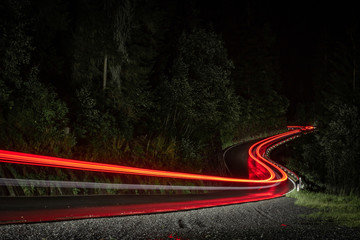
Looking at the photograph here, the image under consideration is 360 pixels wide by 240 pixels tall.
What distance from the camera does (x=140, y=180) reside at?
15633mm

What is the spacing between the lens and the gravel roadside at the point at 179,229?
22.3 ft

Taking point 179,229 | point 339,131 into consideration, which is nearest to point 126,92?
point 339,131

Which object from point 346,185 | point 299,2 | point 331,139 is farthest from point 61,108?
point 299,2

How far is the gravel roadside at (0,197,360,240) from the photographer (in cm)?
679

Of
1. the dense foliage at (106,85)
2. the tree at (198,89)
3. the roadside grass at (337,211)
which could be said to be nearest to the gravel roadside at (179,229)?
the roadside grass at (337,211)

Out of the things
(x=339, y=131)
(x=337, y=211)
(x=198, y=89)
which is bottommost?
(x=337, y=211)

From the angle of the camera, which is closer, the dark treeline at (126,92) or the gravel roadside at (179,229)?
the gravel roadside at (179,229)

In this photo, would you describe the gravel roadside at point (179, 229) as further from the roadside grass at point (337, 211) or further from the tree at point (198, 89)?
the tree at point (198, 89)

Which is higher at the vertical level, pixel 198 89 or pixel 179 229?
pixel 198 89

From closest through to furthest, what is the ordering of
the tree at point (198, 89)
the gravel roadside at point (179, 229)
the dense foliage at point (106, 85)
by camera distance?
1. the gravel roadside at point (179, 229)
2. the dense foliage at point (106, 85)
3. the tree at point (198, 89)

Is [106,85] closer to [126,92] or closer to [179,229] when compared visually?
[126,92]

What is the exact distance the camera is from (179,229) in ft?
26.3

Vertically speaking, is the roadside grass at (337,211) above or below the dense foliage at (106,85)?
below

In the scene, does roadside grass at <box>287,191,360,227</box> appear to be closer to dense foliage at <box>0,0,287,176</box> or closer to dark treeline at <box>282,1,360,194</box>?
dark treeline at <box>282,1,360,194</box>
